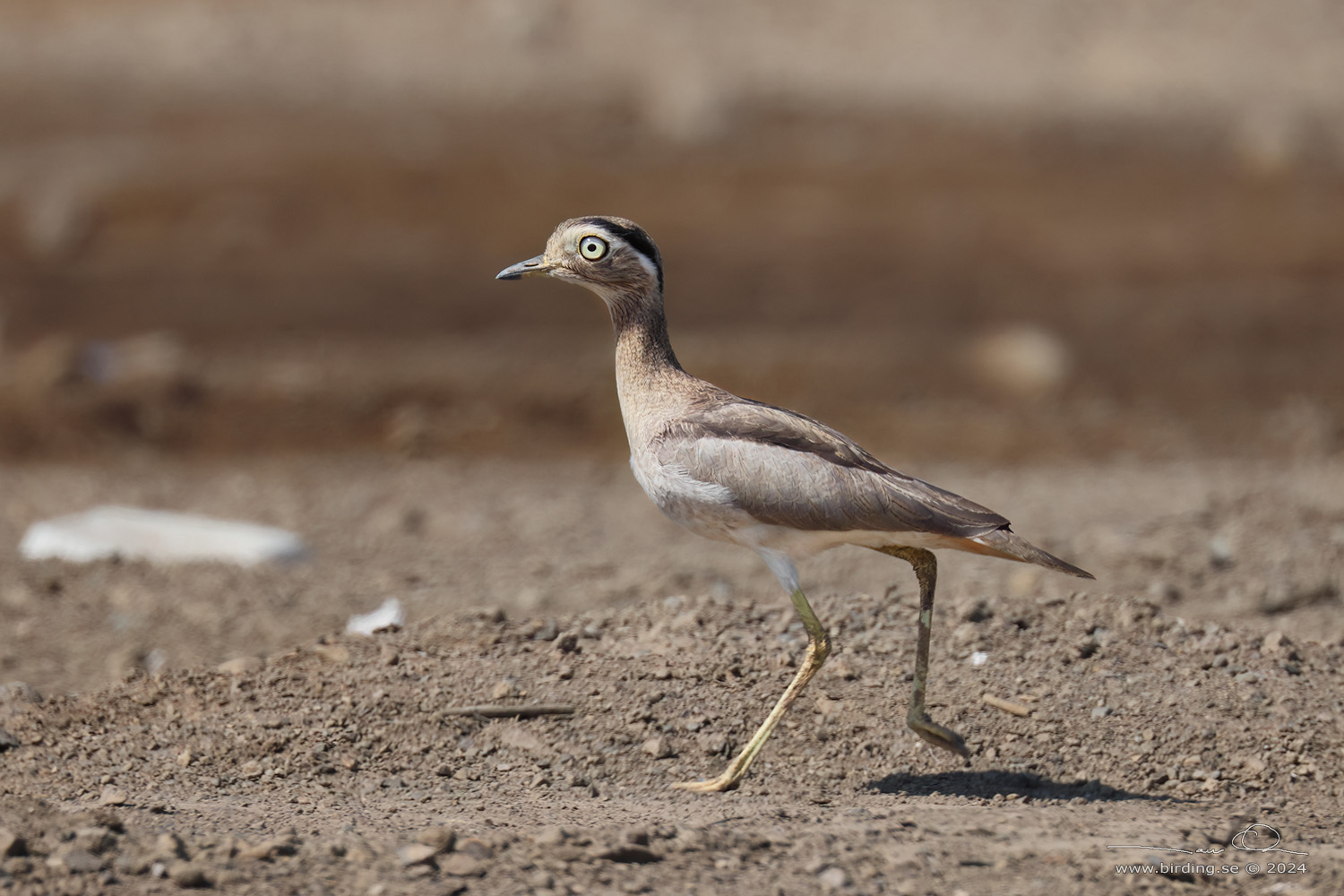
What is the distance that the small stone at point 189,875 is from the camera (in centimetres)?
394

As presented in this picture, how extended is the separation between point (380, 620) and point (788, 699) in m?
2.93

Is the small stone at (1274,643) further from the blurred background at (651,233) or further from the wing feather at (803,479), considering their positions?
the blurred background at (651,233)

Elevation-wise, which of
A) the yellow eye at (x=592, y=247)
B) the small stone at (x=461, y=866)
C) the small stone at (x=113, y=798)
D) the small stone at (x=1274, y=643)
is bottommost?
the small stone at (x=113, y=798)

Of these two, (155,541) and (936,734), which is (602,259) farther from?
(155,541)

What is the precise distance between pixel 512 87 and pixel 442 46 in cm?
114

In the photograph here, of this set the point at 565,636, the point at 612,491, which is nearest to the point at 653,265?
the point at 565,636

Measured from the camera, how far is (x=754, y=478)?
16.0 feet

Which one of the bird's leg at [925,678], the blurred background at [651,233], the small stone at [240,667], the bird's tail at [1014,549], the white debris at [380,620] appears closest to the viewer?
the bird's tail at [1014,549]

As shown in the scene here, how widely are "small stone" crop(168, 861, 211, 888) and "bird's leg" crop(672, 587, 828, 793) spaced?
1806 millimetres

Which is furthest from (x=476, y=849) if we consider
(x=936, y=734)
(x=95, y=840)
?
(x=936, y=734)

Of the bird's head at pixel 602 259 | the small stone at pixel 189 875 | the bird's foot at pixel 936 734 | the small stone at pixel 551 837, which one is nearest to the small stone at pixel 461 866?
the small stone at pixel 551 837

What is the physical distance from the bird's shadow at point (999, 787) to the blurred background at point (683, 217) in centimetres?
863

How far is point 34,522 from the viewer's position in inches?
405
